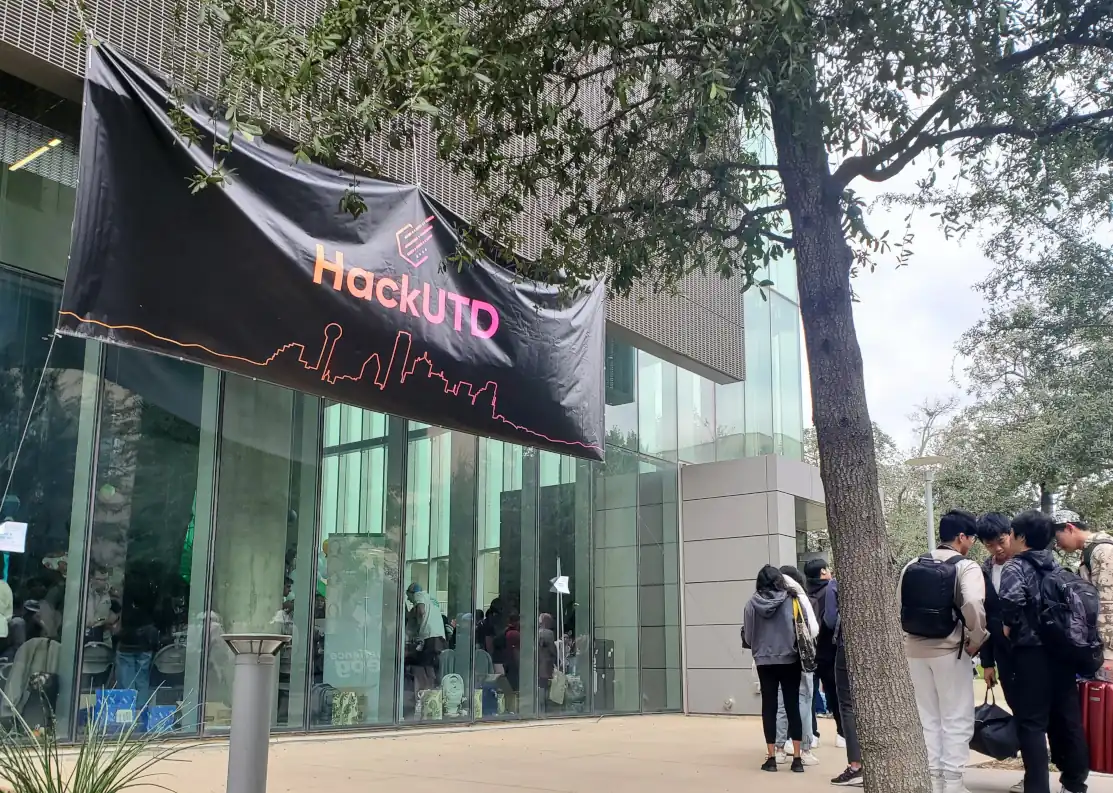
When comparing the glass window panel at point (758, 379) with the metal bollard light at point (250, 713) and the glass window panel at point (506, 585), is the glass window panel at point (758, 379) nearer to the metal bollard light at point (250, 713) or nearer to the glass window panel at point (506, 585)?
the glass window panel at point (506, 585)

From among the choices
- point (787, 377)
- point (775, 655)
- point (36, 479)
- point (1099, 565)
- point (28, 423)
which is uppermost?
point (787, 377)

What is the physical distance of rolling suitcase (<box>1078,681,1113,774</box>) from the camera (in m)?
6.38

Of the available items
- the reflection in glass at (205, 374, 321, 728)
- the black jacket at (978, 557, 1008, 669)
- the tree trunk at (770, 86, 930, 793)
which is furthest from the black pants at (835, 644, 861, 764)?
the reflection in glass at (205, 374, 321, 728)

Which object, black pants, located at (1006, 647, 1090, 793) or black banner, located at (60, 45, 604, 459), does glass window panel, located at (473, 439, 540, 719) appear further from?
black pants, located at (1006, 647, 1090, 793)

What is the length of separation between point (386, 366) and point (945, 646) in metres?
5.03

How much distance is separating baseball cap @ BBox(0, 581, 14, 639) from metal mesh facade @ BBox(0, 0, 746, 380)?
402cm

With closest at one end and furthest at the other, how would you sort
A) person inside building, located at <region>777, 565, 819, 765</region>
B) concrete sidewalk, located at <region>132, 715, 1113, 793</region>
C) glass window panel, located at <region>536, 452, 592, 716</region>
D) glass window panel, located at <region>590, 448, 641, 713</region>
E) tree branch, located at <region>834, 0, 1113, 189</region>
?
tree branch, located at <region>834, 0, 1113, 189</region> < concrete sidewalk, located at <region>132, 715, 1113, 793</region> < person inside building, located at <region>777, 565, 819, 765</region> < glass window panel, located at <region>536, 452, 592, 716</region> < glass window panel, located at <region>590, 448, 641, 713</region>

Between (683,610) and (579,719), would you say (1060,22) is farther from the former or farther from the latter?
(683,610)

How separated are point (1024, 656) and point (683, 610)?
1040 centimetres

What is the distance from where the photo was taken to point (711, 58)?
18.7ft

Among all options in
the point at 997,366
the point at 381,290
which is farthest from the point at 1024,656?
the point at 997,366

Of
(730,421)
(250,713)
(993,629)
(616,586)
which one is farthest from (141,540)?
(730,421)

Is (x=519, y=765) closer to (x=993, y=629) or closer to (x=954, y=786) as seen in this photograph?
(x=954, y=786)

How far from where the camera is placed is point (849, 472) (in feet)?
17.0
